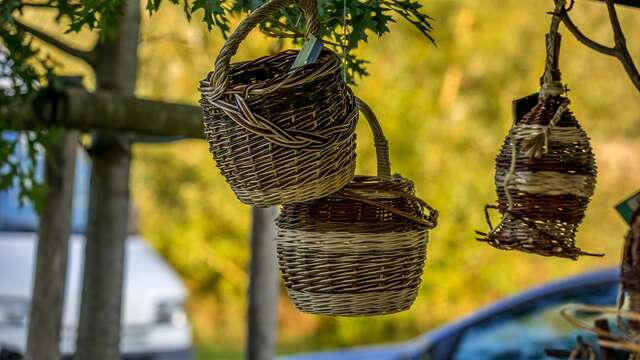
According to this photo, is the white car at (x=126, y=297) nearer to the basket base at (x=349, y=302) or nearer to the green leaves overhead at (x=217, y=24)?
the green leaves overhead at (x=217, y=24)

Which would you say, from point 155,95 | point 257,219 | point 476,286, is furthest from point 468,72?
point 257,219

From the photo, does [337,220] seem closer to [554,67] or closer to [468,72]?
[554,67]

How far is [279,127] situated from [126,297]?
20.1ft

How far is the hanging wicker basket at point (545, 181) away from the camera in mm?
2031

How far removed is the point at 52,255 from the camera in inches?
180

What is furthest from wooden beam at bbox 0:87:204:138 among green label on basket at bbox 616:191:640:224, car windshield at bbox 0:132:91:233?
car windshield at bbox 0:132:91:233

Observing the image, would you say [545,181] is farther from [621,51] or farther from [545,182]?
[621,51]

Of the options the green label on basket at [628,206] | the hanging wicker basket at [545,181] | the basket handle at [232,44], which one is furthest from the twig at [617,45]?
the basket handle at [232,44]

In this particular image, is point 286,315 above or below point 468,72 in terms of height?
below

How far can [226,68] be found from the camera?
1.98 meters

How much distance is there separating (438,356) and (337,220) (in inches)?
139

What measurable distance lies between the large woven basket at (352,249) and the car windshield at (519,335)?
11.0 ft

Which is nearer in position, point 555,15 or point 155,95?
point 555,15

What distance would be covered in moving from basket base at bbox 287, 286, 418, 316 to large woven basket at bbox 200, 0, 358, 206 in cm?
22
